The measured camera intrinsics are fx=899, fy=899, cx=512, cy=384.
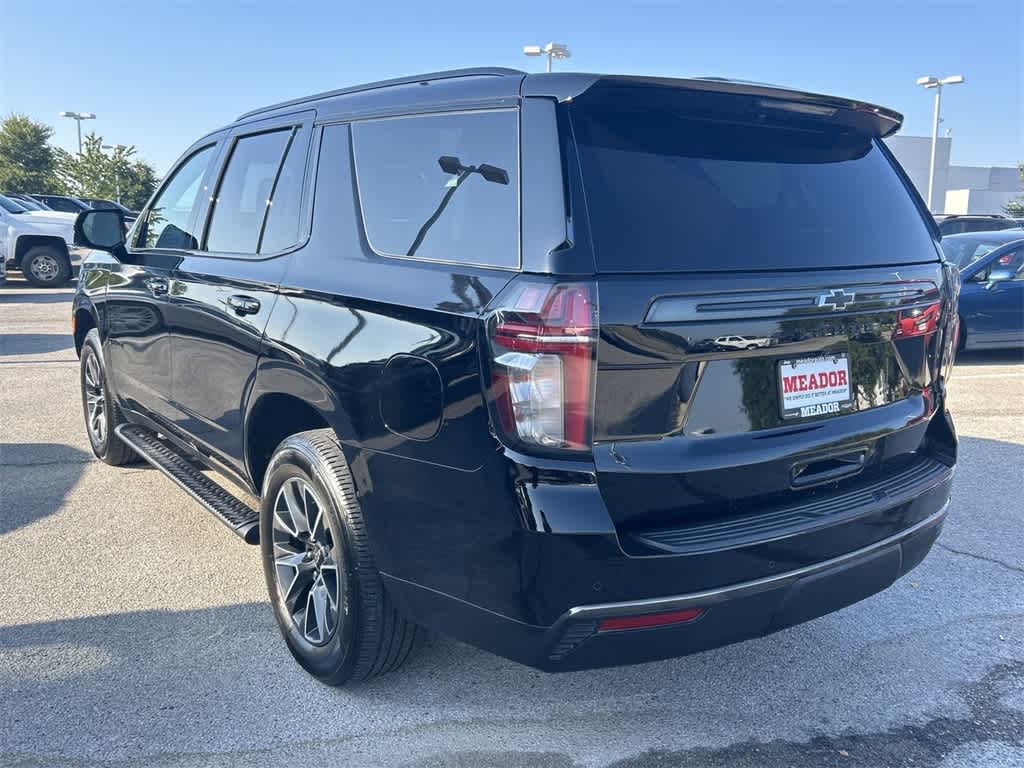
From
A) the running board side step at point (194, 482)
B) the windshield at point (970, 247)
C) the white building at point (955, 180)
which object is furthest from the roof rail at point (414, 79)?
the white building at point (955, 180)

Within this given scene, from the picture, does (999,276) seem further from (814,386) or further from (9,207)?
(9,207)

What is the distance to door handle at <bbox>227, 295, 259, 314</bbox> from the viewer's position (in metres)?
3.30

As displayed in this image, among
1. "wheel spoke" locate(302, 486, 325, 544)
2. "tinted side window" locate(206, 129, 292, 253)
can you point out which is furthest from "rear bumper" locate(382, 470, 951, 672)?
"tinted side window" locate(206, 129, 292, 253)

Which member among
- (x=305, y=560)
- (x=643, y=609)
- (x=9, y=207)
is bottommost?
(x=305, y=560)

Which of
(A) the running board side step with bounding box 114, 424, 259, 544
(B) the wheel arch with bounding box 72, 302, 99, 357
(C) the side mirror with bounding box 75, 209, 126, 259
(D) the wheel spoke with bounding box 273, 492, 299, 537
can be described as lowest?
(A) the running board side step with bounding box 114, 424, 259, 544

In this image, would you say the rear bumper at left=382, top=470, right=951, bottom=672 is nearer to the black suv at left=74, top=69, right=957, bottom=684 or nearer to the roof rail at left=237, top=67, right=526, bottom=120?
the black suv at left=74, top=69, right=957, bottom=684

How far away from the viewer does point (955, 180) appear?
233ft

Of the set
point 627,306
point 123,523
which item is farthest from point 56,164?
point 627,306

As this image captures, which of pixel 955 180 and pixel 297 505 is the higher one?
pixel 955 180

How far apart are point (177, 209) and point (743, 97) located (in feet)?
9.76

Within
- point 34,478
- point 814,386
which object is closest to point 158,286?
point 34,478

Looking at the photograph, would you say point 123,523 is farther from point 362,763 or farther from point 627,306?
point 627,306

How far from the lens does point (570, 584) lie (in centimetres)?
220

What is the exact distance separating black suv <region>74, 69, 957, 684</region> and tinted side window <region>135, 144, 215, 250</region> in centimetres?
110
